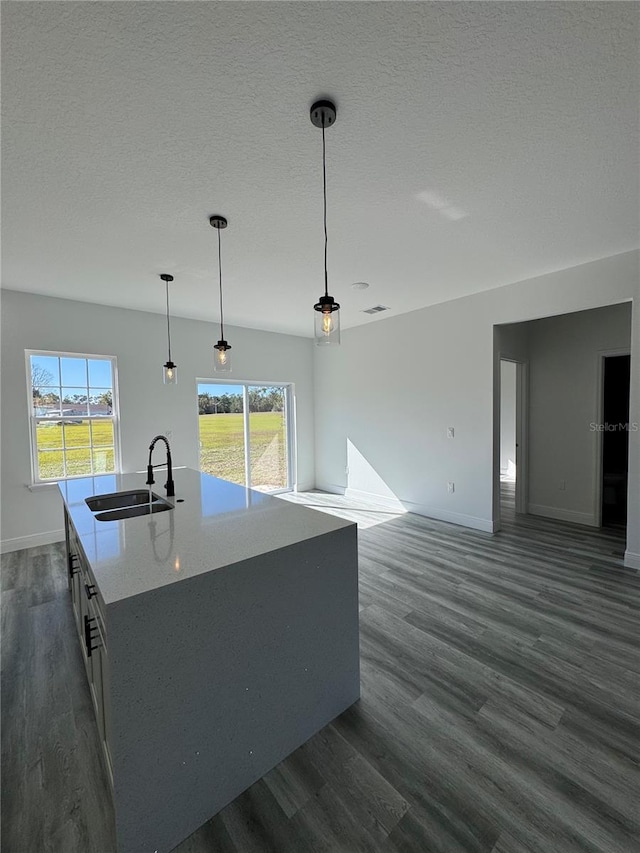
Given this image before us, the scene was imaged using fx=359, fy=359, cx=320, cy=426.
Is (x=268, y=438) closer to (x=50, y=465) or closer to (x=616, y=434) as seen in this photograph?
(x=50, y=465)

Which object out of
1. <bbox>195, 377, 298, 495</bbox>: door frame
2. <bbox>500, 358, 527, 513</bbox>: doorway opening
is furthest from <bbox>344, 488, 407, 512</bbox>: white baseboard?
<bbox>500, 358, 527, 513</bbox>: doorway opening

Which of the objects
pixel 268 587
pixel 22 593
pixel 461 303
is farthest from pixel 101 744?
pixel 461 303

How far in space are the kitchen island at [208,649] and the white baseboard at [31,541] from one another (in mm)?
2927

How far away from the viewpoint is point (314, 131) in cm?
172

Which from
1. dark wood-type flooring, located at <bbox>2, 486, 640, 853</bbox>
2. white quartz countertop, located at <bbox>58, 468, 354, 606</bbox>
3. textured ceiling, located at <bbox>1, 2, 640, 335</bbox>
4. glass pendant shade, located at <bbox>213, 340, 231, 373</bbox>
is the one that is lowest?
dark wood-type flooring, located at <bbox>2, 486, 640, 853</bbox>

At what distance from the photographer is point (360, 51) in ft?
4.38

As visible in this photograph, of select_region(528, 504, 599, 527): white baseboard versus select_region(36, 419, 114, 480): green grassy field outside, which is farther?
select_region(528, 504, 599, 527): white baseboard

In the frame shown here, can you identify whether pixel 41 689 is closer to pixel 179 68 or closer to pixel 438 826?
pixel 438 826

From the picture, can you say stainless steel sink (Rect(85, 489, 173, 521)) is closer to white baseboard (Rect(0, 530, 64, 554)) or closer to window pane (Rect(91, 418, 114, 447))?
window pane (Rect(91, 418, 114, 447))

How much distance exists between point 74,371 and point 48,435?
0.80 metres

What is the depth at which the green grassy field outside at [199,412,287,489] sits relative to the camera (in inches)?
219

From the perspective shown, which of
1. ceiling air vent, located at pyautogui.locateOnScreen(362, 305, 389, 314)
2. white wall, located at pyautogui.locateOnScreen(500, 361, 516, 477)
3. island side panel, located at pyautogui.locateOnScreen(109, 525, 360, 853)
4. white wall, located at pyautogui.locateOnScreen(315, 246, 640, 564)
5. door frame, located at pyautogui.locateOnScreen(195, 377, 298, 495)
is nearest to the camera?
island side panel, located at pyautogui.locateOnScreen(109, 525, 360, 853)

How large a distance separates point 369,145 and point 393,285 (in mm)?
2160

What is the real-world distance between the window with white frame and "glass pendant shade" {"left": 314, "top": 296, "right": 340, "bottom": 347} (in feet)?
11.8
